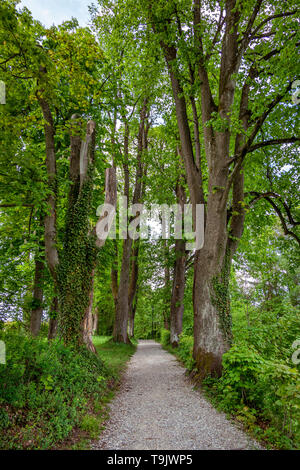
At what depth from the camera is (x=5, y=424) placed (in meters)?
2.82

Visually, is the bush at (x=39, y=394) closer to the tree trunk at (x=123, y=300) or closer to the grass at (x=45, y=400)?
the grass at (x=45, y=400)

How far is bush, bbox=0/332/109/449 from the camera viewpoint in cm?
289

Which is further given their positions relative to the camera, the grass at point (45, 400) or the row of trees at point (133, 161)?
the row of trees at point (133, 161)

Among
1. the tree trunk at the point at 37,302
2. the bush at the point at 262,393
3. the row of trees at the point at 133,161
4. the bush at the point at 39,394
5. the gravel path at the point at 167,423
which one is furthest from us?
the tree trunk at the point at 37,302

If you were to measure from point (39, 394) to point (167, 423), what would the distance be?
6.70ft

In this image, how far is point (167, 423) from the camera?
3932 millimetres

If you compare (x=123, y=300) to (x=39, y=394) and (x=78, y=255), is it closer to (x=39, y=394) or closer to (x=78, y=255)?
(x=78, y=255)

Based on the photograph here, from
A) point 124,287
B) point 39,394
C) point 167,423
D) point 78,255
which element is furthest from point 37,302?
point 167,423

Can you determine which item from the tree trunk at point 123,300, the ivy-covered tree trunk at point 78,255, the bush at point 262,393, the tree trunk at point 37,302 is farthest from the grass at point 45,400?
the tree trunk at point 123,300

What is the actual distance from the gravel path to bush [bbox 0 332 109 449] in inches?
24.3

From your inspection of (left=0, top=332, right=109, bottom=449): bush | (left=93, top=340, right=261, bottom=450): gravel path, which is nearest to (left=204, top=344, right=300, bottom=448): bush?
(left=93, top=340, right=261, bottom=450): gravel path

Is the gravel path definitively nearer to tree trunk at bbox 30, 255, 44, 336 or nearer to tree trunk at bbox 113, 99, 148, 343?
tree trunk at bbox 30, 255, 44, 336

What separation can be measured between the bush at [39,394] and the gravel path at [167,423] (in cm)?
62

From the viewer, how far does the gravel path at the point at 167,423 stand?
10.7 ft
